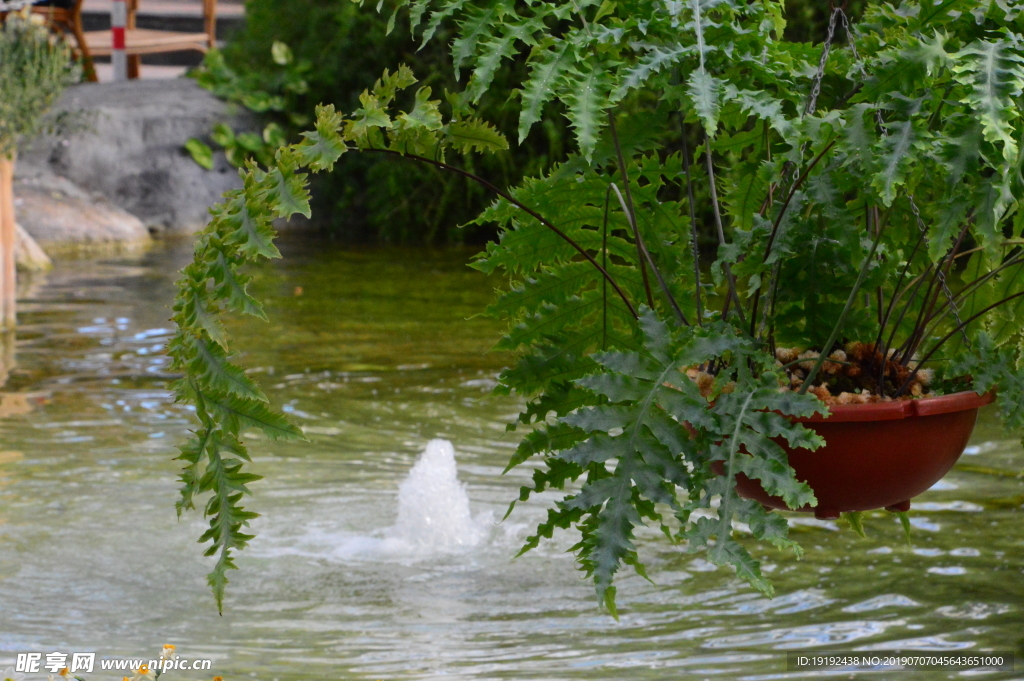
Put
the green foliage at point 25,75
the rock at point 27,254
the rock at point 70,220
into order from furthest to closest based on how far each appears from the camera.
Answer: the rock at point 70,220
the rock at point 27,254
the green foliage at point 25,75

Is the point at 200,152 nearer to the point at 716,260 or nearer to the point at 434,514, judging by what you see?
the point at 434,514

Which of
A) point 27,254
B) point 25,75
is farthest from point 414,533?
point 27,254

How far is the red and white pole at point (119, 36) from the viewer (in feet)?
34.3

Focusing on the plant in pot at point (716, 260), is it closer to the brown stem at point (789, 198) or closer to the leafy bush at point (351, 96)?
the brown stem at point (789, 198)

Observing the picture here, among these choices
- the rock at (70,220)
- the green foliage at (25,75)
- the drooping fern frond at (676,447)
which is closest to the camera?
the drooping fern frond at (676,447)

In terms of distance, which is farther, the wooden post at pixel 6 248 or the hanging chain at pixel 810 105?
the wooden post at pixel 6 248

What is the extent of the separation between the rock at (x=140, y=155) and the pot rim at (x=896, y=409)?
9231 mm

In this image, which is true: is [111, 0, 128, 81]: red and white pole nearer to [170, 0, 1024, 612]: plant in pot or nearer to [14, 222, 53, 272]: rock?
[14, 222, 53, 272]: rock

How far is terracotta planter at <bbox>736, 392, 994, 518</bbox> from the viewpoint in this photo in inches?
56.2

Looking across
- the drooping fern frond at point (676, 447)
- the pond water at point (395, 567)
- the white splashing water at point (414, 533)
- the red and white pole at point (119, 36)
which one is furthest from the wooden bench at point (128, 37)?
the drooping fern frond at point (676, 447)

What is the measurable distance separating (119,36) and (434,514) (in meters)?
8.57

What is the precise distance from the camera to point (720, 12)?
1424mm

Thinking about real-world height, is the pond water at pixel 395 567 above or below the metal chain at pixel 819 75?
below

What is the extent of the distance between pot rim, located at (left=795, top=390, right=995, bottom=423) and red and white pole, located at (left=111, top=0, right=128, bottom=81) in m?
10.00
